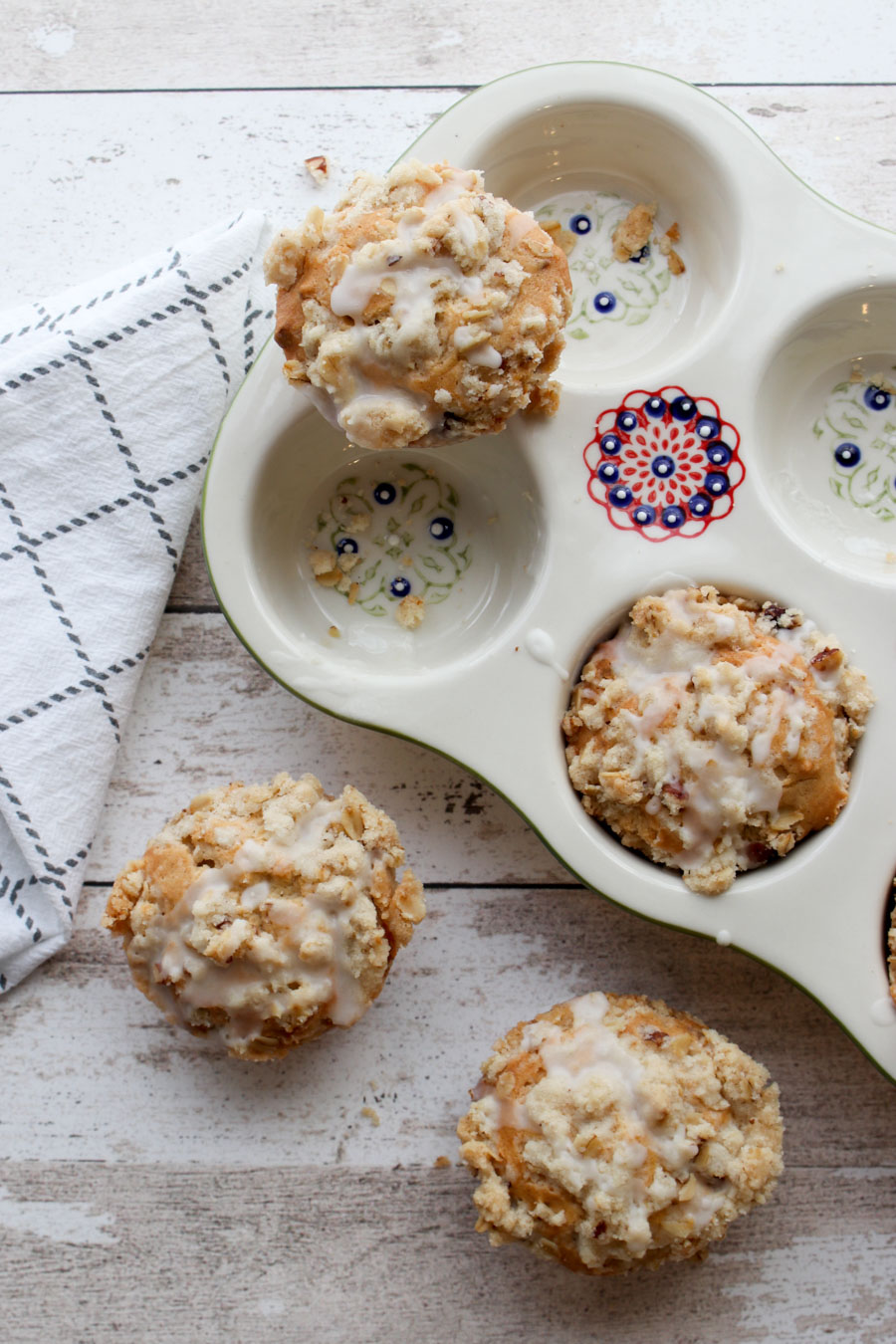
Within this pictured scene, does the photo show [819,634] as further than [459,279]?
Yes

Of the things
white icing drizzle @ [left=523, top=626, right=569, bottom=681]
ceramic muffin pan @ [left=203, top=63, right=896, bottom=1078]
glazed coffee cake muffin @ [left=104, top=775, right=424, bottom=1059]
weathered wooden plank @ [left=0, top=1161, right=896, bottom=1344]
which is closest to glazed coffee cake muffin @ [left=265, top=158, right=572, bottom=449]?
ceramic muffin pan @ [left=203, top=63, right=896, bottom=1078]

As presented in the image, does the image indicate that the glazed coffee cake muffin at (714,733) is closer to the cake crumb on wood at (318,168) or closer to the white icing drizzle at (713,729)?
the white icing drizzle at (713,729)

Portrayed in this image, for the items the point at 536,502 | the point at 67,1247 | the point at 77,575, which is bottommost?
the point at 67,1247

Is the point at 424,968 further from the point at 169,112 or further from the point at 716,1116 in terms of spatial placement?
the point at 169,112

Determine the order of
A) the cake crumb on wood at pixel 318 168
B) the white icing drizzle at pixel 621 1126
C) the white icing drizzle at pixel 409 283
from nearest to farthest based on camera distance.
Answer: the white icing drizzle at pixel 409 283
the white icing drizzle at pixel 621 1126
the cake crumb on wood at pixel 318 168

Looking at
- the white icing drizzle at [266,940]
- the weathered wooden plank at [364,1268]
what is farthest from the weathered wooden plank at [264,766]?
the weathered wooden plank at [364,1268]

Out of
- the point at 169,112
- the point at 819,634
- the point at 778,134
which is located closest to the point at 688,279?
the point at 778,134
